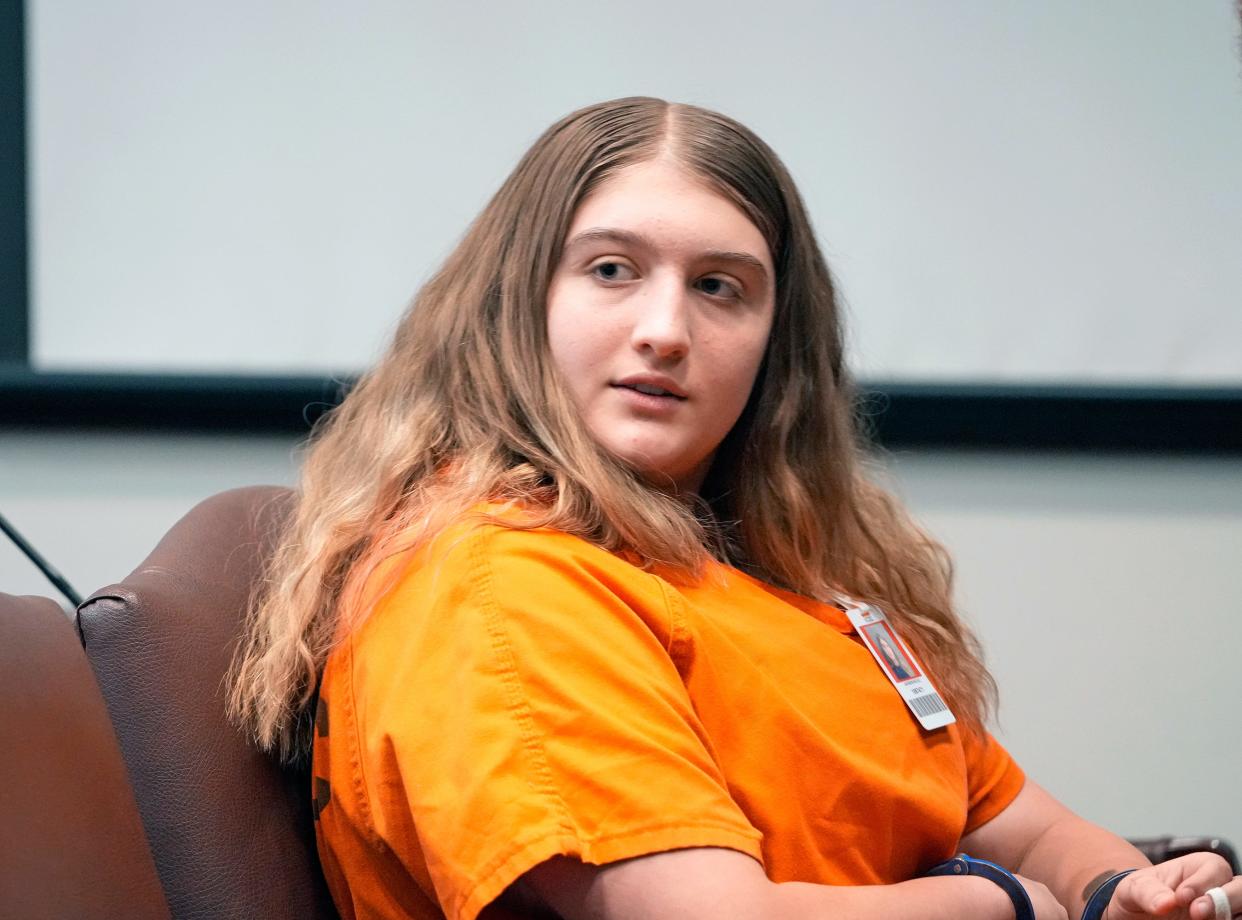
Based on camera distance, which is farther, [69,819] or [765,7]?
[765,7]

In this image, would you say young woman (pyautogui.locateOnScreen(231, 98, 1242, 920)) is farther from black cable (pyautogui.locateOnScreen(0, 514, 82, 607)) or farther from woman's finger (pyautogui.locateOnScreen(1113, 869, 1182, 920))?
black cable (pyautogui.locateOnScreen(0, 514, 82, 607))

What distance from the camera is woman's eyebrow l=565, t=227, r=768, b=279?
107cm

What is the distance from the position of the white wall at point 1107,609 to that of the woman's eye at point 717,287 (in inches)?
34.7

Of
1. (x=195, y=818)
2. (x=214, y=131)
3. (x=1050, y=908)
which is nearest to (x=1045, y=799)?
(x=1050, y=908)

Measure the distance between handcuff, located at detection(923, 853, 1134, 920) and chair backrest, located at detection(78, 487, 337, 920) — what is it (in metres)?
0.53

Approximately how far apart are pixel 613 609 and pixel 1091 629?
133cm

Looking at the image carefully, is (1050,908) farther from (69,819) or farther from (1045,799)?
(69,819)

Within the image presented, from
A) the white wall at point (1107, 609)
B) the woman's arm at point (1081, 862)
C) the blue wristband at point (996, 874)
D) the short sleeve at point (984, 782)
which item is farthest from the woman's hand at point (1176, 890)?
the white wall at point (1107, 609)

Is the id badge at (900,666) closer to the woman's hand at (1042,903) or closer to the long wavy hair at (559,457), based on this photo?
the long wavy hair at (559,457)

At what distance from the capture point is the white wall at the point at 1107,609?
195 cm

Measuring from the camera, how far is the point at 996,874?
102 centimetres

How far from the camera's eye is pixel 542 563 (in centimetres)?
91

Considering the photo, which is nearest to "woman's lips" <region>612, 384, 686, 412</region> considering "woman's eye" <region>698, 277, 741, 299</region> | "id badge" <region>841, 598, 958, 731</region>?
"woman's eye" <region>698, 277, 741, 299</region>

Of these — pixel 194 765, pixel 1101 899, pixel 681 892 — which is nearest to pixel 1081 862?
pixel 1101 899
